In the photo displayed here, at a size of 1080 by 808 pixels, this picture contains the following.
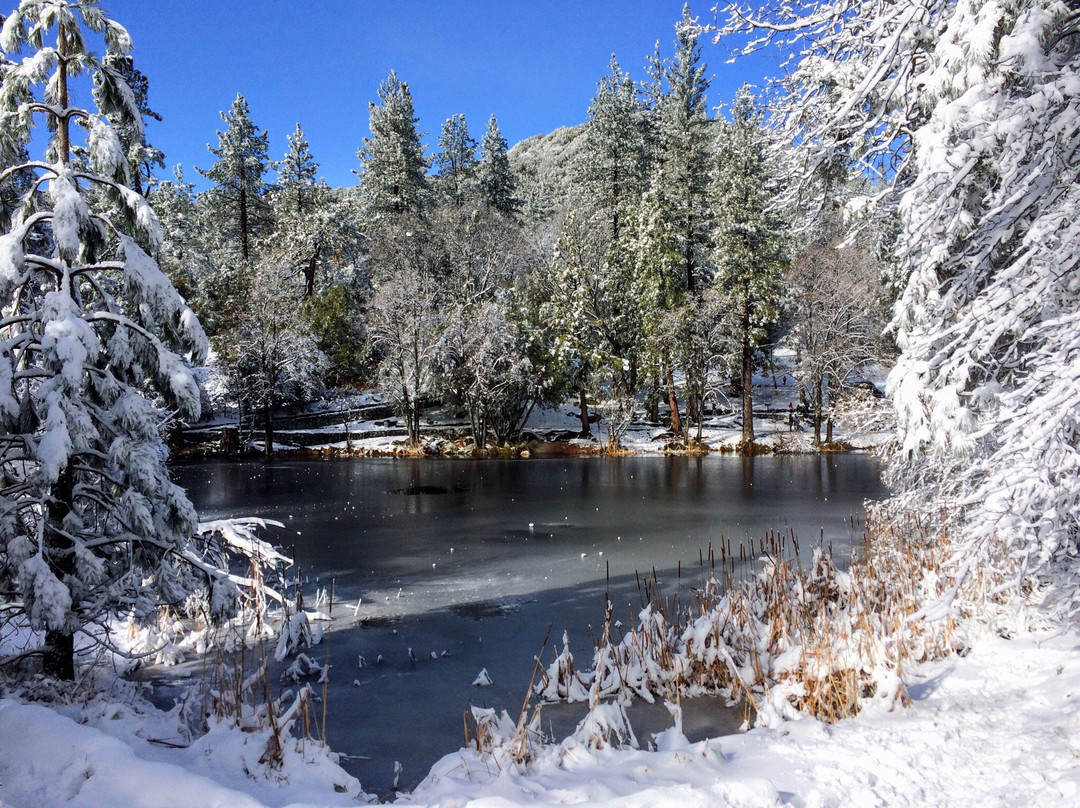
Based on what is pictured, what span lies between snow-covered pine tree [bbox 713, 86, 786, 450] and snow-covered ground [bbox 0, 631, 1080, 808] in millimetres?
26686

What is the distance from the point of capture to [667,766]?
4.36 meters

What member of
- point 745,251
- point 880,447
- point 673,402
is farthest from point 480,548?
point 745,251

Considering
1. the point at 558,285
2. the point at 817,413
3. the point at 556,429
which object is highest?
the point at 558,285

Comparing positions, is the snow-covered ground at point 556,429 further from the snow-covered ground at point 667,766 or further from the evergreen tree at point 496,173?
the snow-covered ground at point 667,766

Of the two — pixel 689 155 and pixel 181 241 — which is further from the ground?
pixel 689 155

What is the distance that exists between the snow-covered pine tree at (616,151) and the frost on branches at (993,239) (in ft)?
104

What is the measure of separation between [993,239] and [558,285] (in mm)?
28888

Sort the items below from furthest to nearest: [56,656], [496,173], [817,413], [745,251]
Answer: [496,173]
[745,251]
[817,413]
[56,656]

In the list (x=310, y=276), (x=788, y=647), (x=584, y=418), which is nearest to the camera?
(x=788, y=647)

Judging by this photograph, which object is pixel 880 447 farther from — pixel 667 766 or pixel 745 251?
pixel 745 251

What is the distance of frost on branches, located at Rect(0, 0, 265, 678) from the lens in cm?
505

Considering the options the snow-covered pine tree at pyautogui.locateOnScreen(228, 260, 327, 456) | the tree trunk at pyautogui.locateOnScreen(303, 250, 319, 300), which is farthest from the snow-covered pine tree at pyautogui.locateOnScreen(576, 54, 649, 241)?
the snow-covered pine tree at pyautogui.locateOnScreen(228, 260, 327, 456)

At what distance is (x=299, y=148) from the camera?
1596 inches

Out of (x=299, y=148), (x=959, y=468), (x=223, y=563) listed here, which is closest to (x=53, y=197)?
(x=223, y=563)
